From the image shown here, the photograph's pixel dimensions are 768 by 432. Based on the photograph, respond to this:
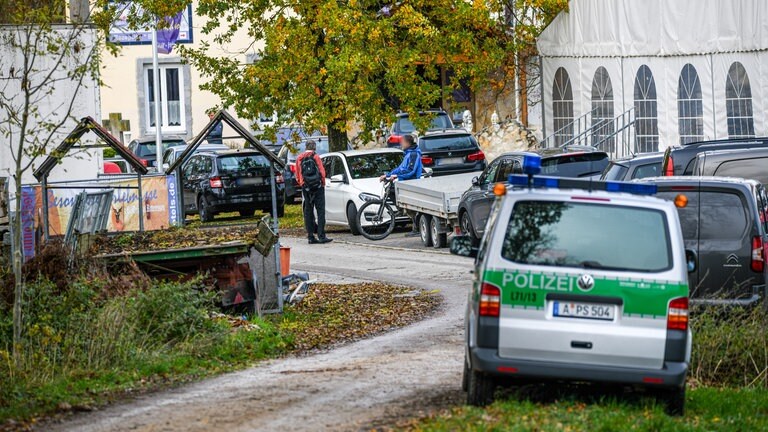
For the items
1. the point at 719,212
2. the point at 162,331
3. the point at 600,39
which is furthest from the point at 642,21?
the point at 162,331

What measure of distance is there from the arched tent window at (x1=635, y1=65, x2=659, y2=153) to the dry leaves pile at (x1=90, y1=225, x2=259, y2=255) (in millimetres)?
16611

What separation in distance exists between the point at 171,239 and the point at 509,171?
8958mm

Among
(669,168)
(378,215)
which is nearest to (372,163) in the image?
(378,215)

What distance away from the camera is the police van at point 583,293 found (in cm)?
908

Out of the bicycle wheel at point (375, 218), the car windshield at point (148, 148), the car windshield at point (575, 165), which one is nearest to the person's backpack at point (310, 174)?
the bicycle wheel at point (375, 218)

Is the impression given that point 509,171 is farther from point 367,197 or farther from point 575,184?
point 575,184

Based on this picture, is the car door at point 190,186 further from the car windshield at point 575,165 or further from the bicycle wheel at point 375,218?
the car windshield at point 575,165

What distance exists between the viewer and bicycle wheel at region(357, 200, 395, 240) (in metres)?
26.0

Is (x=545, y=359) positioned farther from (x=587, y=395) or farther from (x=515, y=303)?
(x=587, y=395)

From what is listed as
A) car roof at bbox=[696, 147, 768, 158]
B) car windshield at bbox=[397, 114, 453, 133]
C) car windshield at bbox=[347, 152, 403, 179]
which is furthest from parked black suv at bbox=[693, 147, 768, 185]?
car windshield at bbox=[397, 114, 453, 133]

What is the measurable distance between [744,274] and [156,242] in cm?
629

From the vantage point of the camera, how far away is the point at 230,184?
30.8 meters

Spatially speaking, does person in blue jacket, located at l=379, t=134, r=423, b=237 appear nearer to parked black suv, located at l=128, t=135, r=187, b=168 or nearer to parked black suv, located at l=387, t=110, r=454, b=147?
parked black suv, located at l=387, t=110, r=454, b=147

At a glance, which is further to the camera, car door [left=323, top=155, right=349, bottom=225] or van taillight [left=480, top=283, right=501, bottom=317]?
car door [left=323, top=155, right=349, bottom=225]
